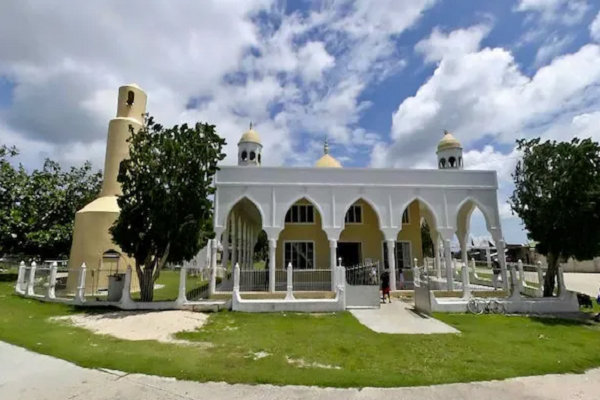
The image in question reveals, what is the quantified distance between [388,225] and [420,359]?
9.52m

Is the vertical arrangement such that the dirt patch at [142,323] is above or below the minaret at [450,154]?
below

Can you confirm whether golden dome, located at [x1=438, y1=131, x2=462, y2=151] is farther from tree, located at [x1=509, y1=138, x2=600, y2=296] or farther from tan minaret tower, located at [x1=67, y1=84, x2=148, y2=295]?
tan minaret tower, located at [x1=67, y1=84, x2=148, y2=295]

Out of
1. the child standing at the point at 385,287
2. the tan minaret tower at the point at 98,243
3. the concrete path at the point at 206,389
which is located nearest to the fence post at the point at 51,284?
the tan minaret tower at the point at 98,243

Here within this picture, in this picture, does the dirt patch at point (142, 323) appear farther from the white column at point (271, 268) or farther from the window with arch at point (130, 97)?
the window with arch at point (130, 97)

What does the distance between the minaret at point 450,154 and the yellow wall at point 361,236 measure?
323 centimetres

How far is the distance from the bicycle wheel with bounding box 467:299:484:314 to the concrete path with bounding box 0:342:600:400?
704cm

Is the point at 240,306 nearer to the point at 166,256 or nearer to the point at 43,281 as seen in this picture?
the point at 166,256

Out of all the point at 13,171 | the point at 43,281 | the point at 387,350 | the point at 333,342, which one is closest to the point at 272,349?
the point at 333,342

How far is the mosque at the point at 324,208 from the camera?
1616 centimetres

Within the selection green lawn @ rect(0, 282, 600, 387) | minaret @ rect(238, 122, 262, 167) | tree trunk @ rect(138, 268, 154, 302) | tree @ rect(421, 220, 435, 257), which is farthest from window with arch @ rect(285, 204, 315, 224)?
tree @ rect(421, 220, 435, 257)

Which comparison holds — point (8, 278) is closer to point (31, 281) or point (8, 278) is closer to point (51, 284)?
point (31, 281)

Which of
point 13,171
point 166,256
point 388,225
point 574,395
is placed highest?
point 13,171

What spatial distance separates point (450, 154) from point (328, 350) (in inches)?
640

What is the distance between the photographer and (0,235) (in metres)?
21.5
